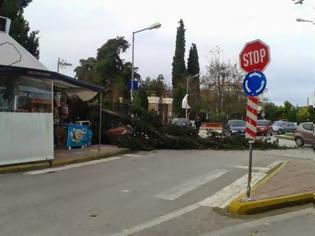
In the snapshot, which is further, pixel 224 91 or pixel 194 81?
pixel 194 81

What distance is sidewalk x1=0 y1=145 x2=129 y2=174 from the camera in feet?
53.4

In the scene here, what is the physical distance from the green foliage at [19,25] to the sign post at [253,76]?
2038 centimetres

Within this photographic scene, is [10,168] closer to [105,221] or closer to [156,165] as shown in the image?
[156,165]

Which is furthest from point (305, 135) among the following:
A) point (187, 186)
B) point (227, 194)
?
point (227, 194)

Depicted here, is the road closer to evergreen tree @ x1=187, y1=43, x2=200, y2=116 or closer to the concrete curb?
the concrete curb

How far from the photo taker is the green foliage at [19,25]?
29.5m

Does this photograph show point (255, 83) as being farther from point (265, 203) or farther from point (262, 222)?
point (262, 222)

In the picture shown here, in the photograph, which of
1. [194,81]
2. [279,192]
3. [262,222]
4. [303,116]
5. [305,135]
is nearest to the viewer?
[262,222]

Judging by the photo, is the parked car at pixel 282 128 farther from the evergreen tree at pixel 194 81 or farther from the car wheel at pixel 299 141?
the car wheel at pixel 299 141

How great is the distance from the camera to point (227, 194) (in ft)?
43.4

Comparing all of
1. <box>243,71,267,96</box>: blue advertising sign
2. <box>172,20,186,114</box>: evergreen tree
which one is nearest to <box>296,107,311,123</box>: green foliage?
<box>172,20,186,114</box>: evergreen tree

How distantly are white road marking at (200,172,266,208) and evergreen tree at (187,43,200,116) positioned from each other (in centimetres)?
7032

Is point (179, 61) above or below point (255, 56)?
above

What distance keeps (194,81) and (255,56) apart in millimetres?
80645
